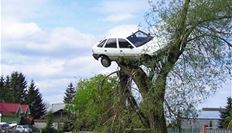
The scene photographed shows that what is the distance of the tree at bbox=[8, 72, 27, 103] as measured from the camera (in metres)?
126

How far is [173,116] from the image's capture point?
682 inches

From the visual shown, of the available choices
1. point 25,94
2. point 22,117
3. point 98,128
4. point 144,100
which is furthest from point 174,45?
point 25,94

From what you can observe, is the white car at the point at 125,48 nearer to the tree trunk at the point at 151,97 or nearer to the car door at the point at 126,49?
the car door at the point at 126,49

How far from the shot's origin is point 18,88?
126 metres

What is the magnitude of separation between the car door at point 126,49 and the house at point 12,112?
281ft

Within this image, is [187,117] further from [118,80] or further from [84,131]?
[84,131]

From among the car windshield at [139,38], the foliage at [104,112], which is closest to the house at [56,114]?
the foliage at [104,112]

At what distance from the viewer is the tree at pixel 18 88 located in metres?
126

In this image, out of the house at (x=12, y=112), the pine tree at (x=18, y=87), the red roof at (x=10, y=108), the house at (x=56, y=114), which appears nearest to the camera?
the house at (x=56, y=114)

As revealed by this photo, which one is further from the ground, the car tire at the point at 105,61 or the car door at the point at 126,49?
the car door at the point at 126,49

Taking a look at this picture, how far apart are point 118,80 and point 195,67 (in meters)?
3.05

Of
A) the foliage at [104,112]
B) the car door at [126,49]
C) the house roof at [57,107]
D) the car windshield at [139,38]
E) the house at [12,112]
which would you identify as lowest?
the foliage at [104,112]

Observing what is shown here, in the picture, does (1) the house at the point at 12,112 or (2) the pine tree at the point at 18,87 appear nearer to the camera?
(1) the house at the point at 12,112

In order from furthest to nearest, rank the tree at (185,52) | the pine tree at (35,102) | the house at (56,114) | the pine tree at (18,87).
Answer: the pine tree at (18,87), the pine tree at (35,102), the house at (56,114), the tree at (185,52)
